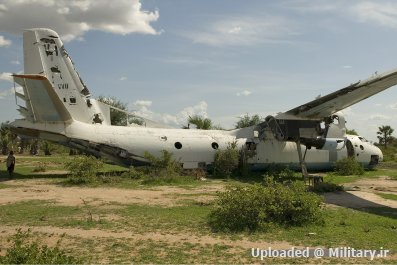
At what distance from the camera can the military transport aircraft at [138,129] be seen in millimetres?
20578

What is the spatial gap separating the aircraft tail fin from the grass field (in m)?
5.42

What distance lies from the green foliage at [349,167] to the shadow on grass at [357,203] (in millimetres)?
8832

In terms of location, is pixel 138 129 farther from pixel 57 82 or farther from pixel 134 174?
pixel 57 82

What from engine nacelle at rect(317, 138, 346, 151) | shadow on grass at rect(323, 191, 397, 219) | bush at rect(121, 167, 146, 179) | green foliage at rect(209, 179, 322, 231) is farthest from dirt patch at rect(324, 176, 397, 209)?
bush at rect(121, 167, 146, 179)

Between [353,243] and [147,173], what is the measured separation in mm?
14714

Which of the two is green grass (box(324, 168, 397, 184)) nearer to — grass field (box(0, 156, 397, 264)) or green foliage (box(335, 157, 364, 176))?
green foliage (box(335, 157, 364, 176))

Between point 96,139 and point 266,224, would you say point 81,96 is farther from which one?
point 266,224

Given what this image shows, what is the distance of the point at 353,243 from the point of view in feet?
29.9

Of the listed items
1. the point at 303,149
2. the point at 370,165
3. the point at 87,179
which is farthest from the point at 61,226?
the point at 370,165

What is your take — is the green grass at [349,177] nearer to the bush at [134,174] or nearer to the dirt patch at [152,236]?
the bush at [134,174]

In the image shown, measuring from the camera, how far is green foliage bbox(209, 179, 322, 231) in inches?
416

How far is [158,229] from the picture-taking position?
1041 centimetres

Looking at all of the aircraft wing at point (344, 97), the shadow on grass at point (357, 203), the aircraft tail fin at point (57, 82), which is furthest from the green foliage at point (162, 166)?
the shadow on grass at point (357, 203)

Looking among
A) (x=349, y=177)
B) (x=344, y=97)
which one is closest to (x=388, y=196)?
(x=344, y=97)
